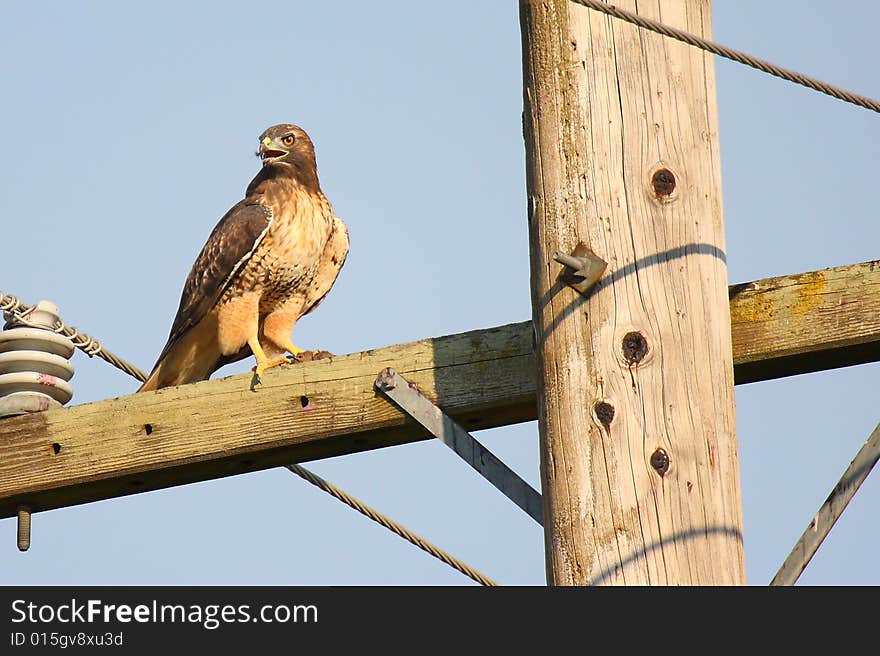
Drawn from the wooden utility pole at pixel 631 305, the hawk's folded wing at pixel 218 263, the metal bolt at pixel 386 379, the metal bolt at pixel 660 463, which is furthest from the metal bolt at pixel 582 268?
the hawk's folded wing at pixel 218 263

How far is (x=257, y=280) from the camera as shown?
6.50 m

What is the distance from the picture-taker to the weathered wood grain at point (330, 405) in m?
3.47

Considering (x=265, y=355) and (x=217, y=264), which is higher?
(x=217, y=264)

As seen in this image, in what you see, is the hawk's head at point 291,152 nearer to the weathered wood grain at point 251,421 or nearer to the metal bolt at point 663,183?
the weathered wood grain at point 251,421

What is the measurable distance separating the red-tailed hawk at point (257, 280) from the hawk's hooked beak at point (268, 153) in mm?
181

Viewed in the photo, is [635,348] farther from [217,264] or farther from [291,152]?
[291,152]

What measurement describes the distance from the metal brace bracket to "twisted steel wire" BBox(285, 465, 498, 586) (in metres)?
0.33

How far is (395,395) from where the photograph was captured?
375 cm

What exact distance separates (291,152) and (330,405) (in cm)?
346

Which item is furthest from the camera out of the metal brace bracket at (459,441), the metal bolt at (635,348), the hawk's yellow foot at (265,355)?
the hawk's yellow foot at (265,355)

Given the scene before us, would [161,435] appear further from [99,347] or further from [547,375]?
[547,375]

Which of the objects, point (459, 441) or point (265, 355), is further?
point (265, 355)

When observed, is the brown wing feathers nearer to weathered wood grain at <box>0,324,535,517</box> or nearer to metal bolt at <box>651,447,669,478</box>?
weathered wood grain at <box>0,324,535,517</box>

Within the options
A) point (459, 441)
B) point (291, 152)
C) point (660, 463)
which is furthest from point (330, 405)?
point (291, 152)
